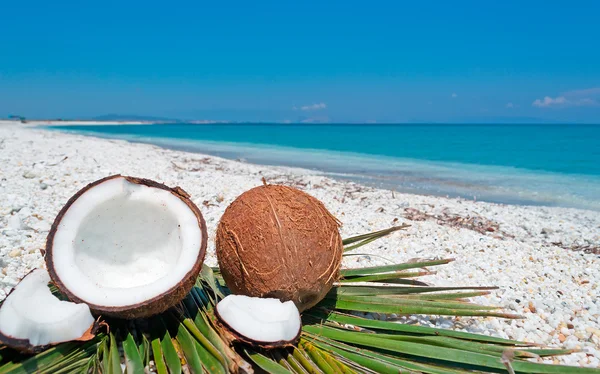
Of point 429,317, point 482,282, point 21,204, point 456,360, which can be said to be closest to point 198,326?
point 456,360

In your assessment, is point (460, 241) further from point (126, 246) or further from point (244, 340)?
point (126, 246)

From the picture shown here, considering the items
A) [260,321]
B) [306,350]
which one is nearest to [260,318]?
[260,321]

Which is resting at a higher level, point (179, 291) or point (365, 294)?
point (179, 291)

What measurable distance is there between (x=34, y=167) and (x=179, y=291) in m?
8.80

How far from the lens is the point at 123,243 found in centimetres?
353

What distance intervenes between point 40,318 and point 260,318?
1.35 metres

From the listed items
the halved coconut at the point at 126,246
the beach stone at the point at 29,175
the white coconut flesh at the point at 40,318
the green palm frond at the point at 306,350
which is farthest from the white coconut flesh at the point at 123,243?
the beach stone at the point at 29,175

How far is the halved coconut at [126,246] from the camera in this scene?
2.89 metres

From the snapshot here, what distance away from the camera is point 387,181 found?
16.6 meters

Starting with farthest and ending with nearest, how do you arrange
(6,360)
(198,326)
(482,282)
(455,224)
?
(455,224) → (482,282) → (198,326) → (6,360)

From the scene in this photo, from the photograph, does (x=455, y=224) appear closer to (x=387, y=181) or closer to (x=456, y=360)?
(x=456, y=360)

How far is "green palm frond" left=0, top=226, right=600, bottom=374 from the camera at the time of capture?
2.71 metres

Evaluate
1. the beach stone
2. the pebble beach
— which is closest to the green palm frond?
the pebble beach

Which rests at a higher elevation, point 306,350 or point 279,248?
point 279,248
